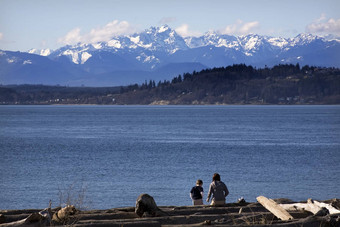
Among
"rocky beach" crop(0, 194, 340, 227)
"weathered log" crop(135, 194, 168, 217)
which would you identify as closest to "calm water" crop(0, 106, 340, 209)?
"rocky beach" crop(0, 194, 340, 227)

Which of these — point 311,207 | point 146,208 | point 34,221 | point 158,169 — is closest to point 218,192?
point 146,208

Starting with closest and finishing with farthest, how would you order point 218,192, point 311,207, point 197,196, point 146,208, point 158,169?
1. point 146,208
2. point 311,207
3. point 218,192
4. point 197,196
5. point 158,169

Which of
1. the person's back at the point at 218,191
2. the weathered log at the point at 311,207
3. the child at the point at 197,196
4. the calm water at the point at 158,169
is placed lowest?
the calm water at the point at 158,169

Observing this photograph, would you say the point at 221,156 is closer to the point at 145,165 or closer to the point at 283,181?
the point at 145,165

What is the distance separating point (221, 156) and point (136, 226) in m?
56.2

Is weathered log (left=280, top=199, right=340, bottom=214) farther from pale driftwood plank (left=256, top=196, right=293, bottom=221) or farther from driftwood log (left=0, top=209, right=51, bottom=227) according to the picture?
driftwood log (left=0, top=209, right=51, bottom=227)

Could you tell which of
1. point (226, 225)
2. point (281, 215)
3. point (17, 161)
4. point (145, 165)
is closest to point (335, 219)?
point (281, 215)

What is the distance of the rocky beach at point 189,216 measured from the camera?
54.4 ft

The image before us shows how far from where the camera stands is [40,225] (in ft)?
53.6

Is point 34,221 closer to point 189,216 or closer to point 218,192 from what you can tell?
point 189,216

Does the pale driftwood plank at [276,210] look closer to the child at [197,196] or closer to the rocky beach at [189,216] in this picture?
the rocky beach at [189,216]

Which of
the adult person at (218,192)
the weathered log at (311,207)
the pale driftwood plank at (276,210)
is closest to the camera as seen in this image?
the pale driftwood plank at (276,210)

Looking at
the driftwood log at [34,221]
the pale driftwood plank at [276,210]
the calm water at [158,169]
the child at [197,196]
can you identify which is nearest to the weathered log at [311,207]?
the pale driftwood plank at [276,210]

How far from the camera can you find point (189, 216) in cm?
1836
